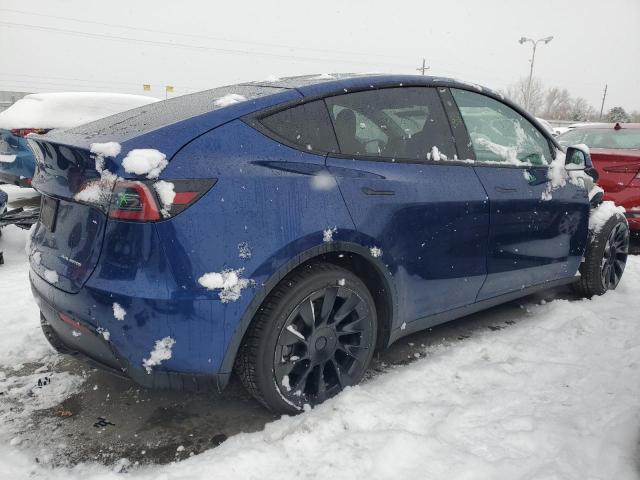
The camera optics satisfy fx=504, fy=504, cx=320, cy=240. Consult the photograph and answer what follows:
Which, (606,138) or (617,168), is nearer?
(617,168)

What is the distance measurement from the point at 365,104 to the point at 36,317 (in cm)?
257

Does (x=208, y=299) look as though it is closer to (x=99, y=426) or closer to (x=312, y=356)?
(x=312, y=356)

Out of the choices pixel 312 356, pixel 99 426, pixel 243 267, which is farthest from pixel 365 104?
pixel 99 426

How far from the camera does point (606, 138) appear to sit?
6418 millimetres

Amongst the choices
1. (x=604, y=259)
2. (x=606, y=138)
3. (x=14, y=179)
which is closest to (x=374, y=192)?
(x=604, y=259)

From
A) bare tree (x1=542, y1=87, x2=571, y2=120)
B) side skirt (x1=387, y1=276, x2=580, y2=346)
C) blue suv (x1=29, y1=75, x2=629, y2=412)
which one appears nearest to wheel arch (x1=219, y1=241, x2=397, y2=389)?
blue suv (x1=29, y1=75, x2=629, y2=412)

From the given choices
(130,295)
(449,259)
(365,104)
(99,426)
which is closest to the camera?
(130,295)

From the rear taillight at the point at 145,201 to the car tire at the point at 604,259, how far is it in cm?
335

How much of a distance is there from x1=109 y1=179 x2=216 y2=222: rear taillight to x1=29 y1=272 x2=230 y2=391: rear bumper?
32 cm

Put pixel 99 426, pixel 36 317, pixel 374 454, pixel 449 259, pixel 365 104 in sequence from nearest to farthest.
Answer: pixel 374 454, pixel 99 426, pixel 365 104, pixel 449 259, pixel 36 317

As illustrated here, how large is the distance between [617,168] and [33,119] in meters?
7.19

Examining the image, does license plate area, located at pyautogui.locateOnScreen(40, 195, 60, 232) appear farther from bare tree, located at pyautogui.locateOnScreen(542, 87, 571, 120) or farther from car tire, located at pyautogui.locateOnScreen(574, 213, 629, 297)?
bare tree, located at pyautogui.locateOnScreen(542, 87, 571, 120)

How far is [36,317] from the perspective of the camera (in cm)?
336

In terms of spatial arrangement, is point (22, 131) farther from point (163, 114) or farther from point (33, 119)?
point (163, 114)
